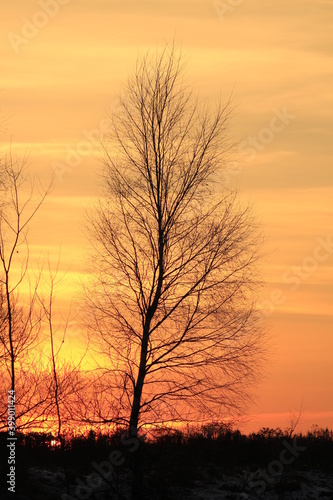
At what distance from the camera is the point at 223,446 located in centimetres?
2455

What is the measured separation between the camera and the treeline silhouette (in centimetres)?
1991

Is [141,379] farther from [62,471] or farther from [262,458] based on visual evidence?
[262,458]

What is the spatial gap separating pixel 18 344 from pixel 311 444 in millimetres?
11869

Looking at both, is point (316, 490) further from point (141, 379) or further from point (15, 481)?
point (15, 481)

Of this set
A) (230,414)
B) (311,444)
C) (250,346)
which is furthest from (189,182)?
(311,444)

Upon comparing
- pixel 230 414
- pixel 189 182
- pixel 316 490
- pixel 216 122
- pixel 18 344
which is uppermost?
pixel 216 122

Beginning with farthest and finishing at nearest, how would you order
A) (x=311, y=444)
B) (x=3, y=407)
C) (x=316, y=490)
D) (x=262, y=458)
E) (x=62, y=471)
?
(x=311, y=444) → (x=262, y=458) → (x=316, y=490) → (x=62, y=471) → (x=3, y=407)

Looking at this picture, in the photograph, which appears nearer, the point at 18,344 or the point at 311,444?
the point at 18,344

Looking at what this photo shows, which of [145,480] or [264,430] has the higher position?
[264,430]

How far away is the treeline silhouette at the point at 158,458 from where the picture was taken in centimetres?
1991

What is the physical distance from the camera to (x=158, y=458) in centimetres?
2209

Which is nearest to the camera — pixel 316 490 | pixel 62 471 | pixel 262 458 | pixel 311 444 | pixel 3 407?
pixel 3 407

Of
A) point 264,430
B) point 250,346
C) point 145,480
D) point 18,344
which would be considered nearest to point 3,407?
point 18,344

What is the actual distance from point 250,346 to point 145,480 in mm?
4384
